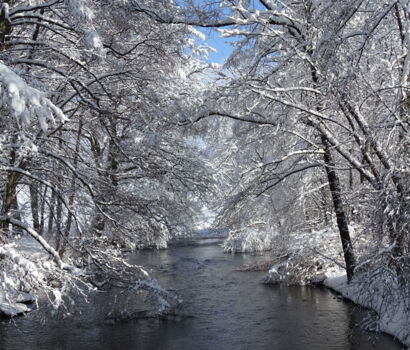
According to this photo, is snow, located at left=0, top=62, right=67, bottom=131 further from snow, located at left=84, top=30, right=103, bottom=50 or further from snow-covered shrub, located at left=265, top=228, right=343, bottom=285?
snow-covered shrub, located at left=265, top=228, right=343, bottom=285

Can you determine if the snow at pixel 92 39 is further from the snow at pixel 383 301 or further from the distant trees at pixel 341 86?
the snow at pixel 383 301

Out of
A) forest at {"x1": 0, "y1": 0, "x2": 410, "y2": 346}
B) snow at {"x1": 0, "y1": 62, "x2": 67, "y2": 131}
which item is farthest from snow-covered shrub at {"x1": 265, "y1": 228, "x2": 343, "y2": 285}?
snow at {"x1": 0, "y1": 62, "x2": 67, "y2": 131}

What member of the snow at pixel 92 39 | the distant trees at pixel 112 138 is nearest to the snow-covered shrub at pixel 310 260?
the distant trees at pixel 112 138

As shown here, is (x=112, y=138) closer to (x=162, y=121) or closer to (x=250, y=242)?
(x=162, y=121)

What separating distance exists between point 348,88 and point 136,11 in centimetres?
415

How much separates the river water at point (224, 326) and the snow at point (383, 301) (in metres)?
0.26

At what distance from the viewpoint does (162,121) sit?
27.8ft

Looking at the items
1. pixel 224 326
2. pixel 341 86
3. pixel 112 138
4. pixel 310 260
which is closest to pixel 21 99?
pixel 112 138

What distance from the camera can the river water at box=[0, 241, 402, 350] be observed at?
9.07m

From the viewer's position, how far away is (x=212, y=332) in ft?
32.7

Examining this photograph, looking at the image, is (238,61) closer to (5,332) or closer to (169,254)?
(5,332)

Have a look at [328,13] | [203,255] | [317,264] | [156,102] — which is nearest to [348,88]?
[328,13]

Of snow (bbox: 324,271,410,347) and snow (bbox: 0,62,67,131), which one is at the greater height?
snow (bbox: 0,62,67,131)

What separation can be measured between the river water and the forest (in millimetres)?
835
